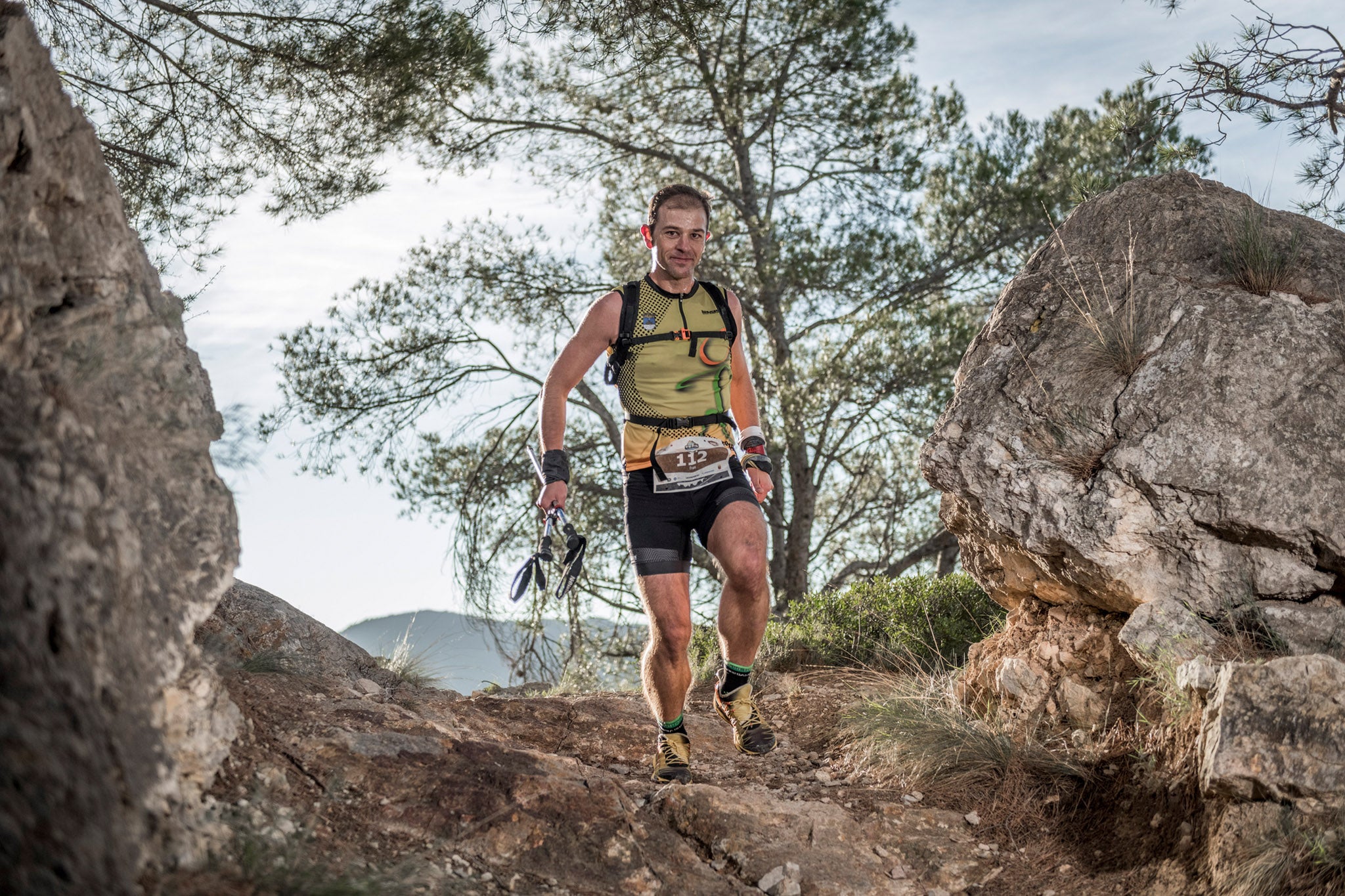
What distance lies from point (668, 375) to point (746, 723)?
1600mm

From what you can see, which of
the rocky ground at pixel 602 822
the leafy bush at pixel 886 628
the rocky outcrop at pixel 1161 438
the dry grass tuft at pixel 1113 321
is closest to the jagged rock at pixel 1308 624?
the rocky outcrop at pixel 1161 438

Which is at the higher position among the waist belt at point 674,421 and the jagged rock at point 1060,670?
the waist belt at point 674,421

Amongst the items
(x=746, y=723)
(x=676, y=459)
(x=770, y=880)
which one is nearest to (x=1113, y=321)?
(x=676, y=459)

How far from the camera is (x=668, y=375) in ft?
14.9

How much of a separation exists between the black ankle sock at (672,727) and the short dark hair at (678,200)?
85.2 inches

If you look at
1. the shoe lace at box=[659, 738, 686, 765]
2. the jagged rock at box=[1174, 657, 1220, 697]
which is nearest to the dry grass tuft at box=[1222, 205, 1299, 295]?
the jagged rock at box=[1174, 657, 1220, 697]

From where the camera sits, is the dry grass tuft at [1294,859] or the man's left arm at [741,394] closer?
the dry grass tuft at [1294,859]

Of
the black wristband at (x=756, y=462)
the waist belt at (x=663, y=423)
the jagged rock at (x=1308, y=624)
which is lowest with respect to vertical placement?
the jagged rock at (x=1308, y=624)

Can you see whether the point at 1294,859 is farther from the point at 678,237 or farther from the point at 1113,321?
the point at 678,237

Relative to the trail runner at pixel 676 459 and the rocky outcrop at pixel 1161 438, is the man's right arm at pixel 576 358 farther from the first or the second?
the rocky outcrop at pixel 1161 438

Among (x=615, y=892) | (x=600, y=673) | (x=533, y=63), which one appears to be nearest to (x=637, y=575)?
(x=615, y=892)

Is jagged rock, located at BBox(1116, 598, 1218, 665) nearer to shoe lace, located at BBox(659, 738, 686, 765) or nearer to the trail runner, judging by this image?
the trail runner

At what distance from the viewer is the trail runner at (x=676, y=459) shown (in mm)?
4344

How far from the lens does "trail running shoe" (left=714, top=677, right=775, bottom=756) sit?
14.8 feet
